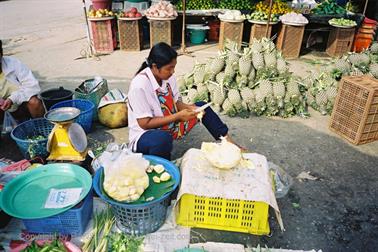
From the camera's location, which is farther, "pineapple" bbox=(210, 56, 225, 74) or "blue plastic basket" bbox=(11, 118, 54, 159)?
"pineapple" bbox=(210, 56, 225, 74)

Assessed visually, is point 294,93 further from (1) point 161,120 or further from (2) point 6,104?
(2) point 6,104

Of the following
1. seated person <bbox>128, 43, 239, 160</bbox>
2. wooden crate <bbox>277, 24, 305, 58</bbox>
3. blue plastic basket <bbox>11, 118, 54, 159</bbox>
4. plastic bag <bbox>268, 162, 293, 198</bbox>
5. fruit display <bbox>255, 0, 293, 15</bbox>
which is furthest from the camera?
fruit display <bbox>255, 0, 293, 15</bbox>

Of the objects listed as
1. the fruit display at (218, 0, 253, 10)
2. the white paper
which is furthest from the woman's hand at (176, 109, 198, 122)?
the fruit display at (218, 0, 253, 10)

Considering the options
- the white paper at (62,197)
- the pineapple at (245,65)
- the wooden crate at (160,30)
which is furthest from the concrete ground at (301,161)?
the white paper at (62,197)

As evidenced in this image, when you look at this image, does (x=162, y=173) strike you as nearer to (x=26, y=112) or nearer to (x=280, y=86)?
(x=26, y=112)

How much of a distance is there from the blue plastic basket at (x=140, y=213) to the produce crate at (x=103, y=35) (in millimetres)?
5627

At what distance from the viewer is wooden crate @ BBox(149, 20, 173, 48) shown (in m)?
7.09

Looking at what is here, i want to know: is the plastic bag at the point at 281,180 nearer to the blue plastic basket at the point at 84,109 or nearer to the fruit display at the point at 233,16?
the blue plastic basket at the point at 84,109

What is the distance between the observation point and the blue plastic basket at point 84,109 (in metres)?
3.54

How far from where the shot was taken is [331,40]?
7.43m

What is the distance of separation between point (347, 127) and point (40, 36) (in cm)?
842

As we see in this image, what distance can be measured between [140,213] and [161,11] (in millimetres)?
5922

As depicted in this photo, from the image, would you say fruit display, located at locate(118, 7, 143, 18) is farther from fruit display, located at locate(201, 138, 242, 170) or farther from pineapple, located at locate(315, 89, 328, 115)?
fruit display, located at locate(201, 138, 242, 170)

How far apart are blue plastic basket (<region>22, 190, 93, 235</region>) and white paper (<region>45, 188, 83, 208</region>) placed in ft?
0.18
